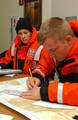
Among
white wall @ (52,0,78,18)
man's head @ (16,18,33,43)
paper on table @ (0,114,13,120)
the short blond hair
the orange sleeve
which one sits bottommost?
paper on table @ (0,114,13,120)

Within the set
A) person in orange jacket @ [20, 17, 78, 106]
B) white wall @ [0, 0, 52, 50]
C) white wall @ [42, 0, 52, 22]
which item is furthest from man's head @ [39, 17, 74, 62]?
white wall @ [0, 0, 52, 50]

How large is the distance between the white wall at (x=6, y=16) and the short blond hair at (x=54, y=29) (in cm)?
286

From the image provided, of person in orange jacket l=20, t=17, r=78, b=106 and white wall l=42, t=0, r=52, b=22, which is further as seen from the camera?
white wall l=42, t=0, r=52, b=22

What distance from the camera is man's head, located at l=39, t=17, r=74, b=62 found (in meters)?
1.28

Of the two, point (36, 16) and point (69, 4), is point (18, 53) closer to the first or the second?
point (69, 4)

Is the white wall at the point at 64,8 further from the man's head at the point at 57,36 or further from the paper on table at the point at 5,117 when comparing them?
the paper on table at the point at 5,117

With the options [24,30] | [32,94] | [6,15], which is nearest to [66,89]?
[32,94]

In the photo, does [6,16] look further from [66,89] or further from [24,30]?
[66,89]

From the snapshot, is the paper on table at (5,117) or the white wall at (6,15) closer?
the paper on table at (5,117)

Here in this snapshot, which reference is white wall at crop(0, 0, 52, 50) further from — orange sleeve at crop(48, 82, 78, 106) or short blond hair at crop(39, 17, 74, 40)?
orange sleeve at crop(48, 82, 78, 106)

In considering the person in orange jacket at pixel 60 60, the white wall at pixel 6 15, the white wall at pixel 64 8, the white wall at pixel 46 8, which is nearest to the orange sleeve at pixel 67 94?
the person in orange jacket at pixel 60 60

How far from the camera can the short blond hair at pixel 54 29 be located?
1275mm

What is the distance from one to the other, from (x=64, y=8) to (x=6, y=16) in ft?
5.88

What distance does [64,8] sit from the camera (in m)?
2.95
